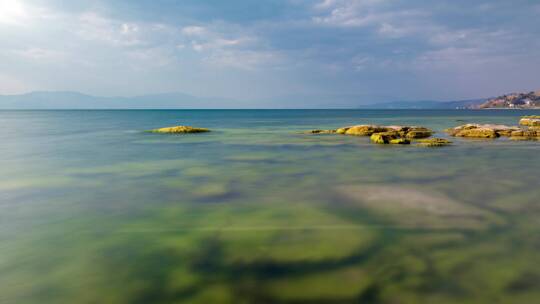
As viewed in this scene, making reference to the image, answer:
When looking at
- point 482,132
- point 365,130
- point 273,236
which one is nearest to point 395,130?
point 365,130

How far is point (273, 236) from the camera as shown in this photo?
8.75m

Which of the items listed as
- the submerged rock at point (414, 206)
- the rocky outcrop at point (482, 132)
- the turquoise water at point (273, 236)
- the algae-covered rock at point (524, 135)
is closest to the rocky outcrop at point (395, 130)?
the rocky outcrop at point (482, 132)

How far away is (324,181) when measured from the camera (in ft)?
51.1

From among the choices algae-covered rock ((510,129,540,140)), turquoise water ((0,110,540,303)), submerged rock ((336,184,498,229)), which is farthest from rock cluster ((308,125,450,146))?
submerged rock ((336,184,498,229))

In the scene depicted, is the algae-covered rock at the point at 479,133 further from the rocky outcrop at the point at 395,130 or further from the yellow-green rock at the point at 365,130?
the yellow-green rock at the point at 365,130

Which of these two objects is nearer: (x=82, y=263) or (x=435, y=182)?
(x=82, y=263)

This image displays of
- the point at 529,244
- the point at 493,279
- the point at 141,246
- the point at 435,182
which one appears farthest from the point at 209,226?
the point at 435,182

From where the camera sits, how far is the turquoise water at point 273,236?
6242mm

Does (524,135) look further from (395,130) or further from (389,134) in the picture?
(389,134)

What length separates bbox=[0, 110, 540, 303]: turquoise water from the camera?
20.5 ft

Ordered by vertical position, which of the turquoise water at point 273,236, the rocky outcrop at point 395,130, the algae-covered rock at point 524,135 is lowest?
the turquoise water at point 273,236

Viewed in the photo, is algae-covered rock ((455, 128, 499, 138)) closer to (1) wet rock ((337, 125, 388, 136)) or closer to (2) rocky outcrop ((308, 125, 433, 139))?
(2) rocky outcrop ((308, 125, 433, 139))

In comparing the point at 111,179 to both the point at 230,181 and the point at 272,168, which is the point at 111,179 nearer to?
the point at 230,181

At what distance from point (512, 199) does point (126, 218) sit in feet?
43.7
